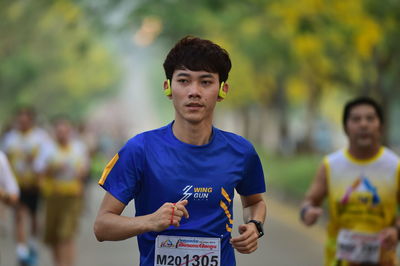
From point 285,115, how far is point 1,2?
12.4 meters

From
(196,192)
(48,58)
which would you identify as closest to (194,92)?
(196,192)

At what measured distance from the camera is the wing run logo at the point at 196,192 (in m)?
4.21

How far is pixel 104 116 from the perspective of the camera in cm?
12594

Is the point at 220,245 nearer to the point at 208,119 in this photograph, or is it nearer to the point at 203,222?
the point at 203,222

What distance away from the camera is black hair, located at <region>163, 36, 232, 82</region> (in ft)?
13.8

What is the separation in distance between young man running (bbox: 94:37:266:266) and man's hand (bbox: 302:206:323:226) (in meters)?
1.92

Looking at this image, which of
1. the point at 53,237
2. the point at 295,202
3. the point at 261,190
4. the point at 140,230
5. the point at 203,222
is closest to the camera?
the point at 140,230

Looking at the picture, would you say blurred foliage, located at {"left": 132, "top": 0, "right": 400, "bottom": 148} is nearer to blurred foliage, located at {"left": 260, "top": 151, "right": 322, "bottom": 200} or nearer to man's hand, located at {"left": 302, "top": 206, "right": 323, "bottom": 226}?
blurred foliage, located at {"left": 260, "top": 151, "right": 322, "bottom": 200}

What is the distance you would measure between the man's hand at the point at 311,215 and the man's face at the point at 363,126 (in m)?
0.51

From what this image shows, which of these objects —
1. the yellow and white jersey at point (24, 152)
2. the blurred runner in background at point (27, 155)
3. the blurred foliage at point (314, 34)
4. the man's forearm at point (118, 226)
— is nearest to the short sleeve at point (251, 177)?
the man's forearm at point (118, 226)

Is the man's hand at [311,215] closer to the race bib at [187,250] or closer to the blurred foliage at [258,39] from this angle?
the race bib at [187,250]

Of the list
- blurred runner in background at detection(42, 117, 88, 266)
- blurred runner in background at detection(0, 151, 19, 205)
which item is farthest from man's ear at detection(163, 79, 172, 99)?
blurred runner in background at detection(42, 117, 88, 266)

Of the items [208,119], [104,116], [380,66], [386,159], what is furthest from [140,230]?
[104,116]

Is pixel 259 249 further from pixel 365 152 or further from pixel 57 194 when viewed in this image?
pixel 365 152
